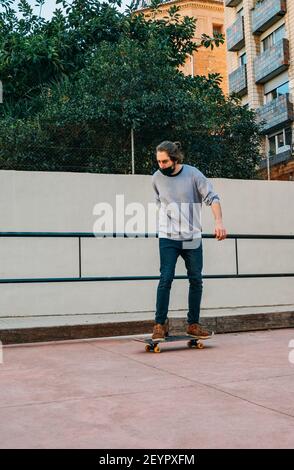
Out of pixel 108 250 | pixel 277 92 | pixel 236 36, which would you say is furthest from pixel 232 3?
pixel 108 250

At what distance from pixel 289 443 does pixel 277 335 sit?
10.6 feet

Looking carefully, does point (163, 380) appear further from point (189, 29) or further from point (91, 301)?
point (189, 29)

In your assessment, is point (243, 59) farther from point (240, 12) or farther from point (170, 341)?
point (170, 341)

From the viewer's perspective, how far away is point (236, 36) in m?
29.2

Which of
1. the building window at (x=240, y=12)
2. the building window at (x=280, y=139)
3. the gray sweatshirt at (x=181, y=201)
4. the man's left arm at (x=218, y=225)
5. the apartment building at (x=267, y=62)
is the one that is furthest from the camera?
the building window at (x=240, y=12)

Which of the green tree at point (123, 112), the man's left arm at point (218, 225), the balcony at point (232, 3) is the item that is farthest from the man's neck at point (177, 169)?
the balcony at point (232, 3)

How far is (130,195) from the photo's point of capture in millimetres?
7305

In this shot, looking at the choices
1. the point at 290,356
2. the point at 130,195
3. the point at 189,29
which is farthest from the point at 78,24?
the point at 290,356

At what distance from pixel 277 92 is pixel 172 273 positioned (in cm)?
2374

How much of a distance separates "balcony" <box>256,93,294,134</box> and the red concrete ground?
68.8ft

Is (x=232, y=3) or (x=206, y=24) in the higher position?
A: (x=206, y=24)

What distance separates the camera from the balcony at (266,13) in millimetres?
24984

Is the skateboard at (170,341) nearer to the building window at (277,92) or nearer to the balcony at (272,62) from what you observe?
the balcony at (272,62)

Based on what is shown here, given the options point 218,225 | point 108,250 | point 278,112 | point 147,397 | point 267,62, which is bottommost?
point 147,397
